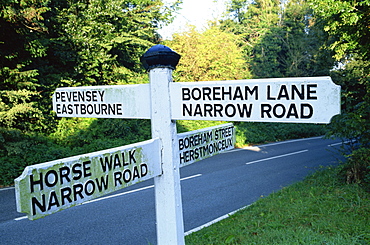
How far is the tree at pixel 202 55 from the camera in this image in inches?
802

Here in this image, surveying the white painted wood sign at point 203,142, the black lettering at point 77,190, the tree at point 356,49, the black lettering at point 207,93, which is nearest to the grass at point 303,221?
the tree at point 356,49

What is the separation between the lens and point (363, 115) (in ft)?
21.5

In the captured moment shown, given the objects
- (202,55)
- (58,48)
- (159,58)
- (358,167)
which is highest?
(202,55)

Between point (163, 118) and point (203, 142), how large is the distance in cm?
53

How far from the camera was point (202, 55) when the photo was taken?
20.5 metres

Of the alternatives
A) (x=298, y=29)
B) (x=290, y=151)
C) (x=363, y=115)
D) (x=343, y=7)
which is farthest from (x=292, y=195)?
(x=298, y=29)

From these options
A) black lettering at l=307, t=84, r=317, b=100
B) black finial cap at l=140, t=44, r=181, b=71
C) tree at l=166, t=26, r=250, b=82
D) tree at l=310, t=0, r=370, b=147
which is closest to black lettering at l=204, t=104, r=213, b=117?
black finial cap at l=140, t=44, r=181, b=71

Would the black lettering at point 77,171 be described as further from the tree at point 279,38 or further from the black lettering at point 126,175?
the tree at point 279,38

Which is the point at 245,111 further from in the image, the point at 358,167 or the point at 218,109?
the point at 358,167

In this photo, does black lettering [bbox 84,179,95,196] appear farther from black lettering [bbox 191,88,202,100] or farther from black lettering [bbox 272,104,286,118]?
black lettering [bbox 272,104,286,118]

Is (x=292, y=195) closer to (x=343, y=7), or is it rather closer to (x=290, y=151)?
(x=343, y=7)

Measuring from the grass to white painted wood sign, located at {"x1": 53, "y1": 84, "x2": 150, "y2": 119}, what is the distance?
96.7 inches

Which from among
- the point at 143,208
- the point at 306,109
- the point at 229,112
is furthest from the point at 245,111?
the point at 143,208

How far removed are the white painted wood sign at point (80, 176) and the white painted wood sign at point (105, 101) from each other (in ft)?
1.00
